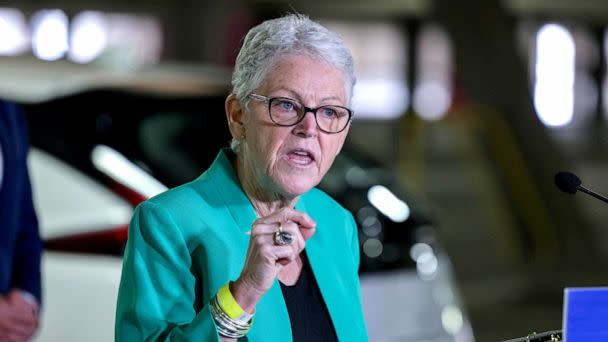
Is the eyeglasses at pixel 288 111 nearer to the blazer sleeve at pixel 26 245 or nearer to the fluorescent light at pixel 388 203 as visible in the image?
the blazer sleeve at pixel 26 245

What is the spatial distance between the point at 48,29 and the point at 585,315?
832 inches

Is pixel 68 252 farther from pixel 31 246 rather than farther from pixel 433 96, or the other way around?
pixel 433 96

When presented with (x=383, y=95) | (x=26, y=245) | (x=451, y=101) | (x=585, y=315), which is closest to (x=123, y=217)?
(x=26, y=245)

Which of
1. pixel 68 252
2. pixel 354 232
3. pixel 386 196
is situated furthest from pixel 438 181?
pixel 354 232

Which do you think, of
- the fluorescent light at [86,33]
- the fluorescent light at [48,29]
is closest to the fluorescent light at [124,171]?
the fluorescent light at [86,33]

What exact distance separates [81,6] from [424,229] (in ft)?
60.8

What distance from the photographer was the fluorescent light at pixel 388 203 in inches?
176

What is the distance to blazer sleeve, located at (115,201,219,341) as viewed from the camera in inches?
69.8

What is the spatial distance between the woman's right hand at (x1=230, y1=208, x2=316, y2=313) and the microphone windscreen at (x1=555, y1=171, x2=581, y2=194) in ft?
1.59

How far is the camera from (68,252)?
3.78m

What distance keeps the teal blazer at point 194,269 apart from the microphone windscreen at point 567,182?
0.42 metres

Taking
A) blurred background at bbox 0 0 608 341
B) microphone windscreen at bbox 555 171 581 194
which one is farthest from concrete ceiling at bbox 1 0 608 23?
microphone windscreen at bbox 555 171 581 194

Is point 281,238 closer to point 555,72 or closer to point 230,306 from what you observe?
point 230,306

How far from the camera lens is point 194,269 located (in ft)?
6.10
